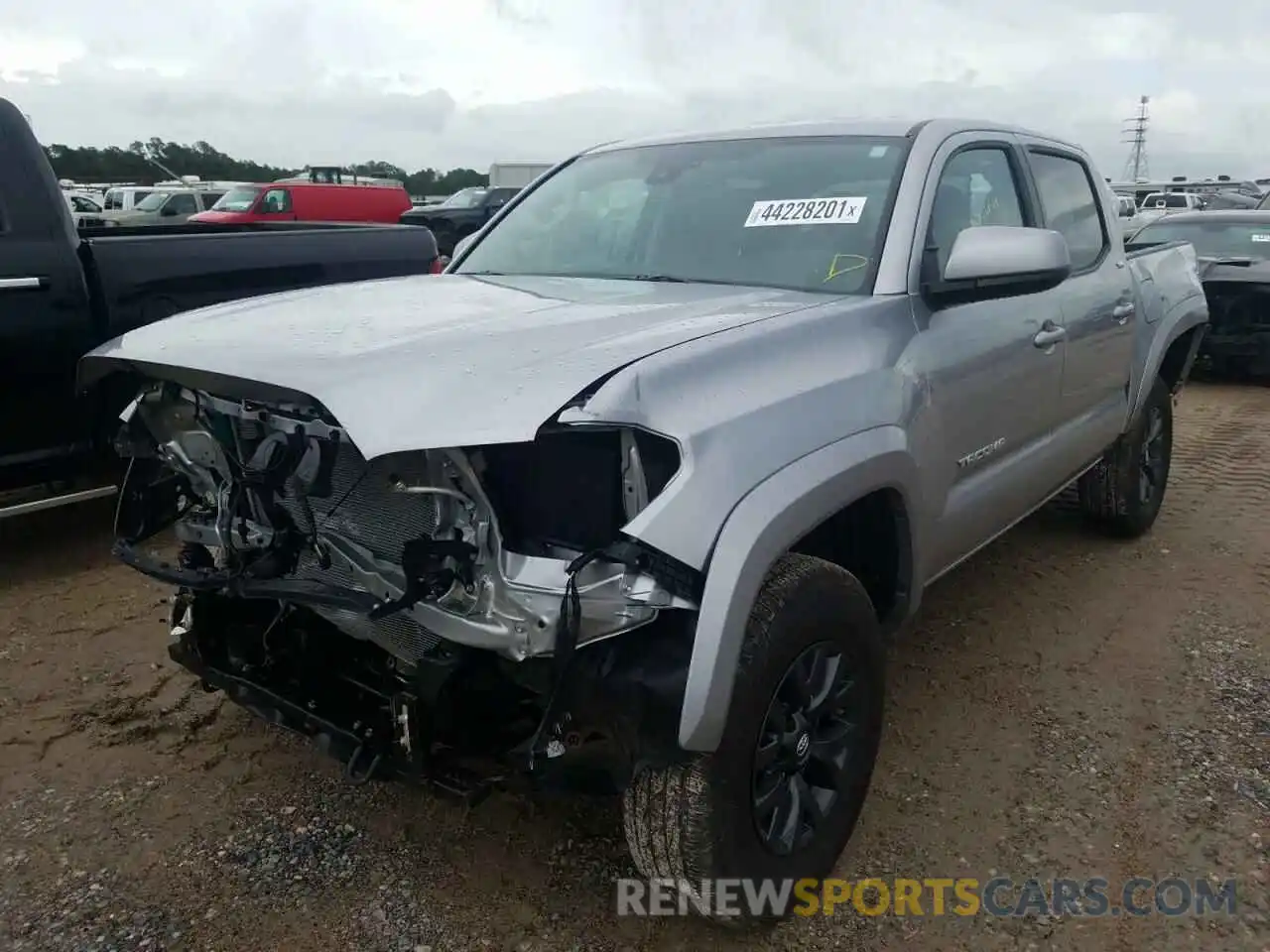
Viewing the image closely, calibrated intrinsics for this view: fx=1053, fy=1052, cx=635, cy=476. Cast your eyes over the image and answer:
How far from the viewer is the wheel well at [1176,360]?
5284 millimetres

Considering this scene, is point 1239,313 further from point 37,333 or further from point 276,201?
point 276,201

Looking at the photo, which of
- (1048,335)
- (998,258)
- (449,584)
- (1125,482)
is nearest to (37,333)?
(449,584)

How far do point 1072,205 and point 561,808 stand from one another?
3061 millimetres

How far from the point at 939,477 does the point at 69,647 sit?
312cm

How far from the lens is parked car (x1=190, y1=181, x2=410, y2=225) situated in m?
19.0

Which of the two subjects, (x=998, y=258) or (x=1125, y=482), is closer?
(x=998, y=258)

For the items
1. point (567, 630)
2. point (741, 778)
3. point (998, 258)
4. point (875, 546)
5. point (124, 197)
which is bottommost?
point (124, 197)

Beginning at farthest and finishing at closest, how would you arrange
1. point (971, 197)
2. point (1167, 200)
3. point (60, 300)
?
point (1167, 200)
point (60, 300)
point (971, 197)

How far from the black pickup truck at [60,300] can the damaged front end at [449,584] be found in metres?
1.83

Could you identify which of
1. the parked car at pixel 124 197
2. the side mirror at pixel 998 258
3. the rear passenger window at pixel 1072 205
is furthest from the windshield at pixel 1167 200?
the side mirror at pixel 998 258

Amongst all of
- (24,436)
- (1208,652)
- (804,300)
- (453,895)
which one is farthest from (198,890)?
(1208,652)

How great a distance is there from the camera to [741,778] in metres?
2.16

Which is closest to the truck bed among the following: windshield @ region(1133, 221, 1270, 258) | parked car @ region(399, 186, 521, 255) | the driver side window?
the driver side window

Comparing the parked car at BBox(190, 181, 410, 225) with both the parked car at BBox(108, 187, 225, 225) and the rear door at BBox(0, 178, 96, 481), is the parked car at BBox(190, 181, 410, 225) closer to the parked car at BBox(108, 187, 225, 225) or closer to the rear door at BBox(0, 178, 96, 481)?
the parked car at BBox(108, 187, 225, 225)
